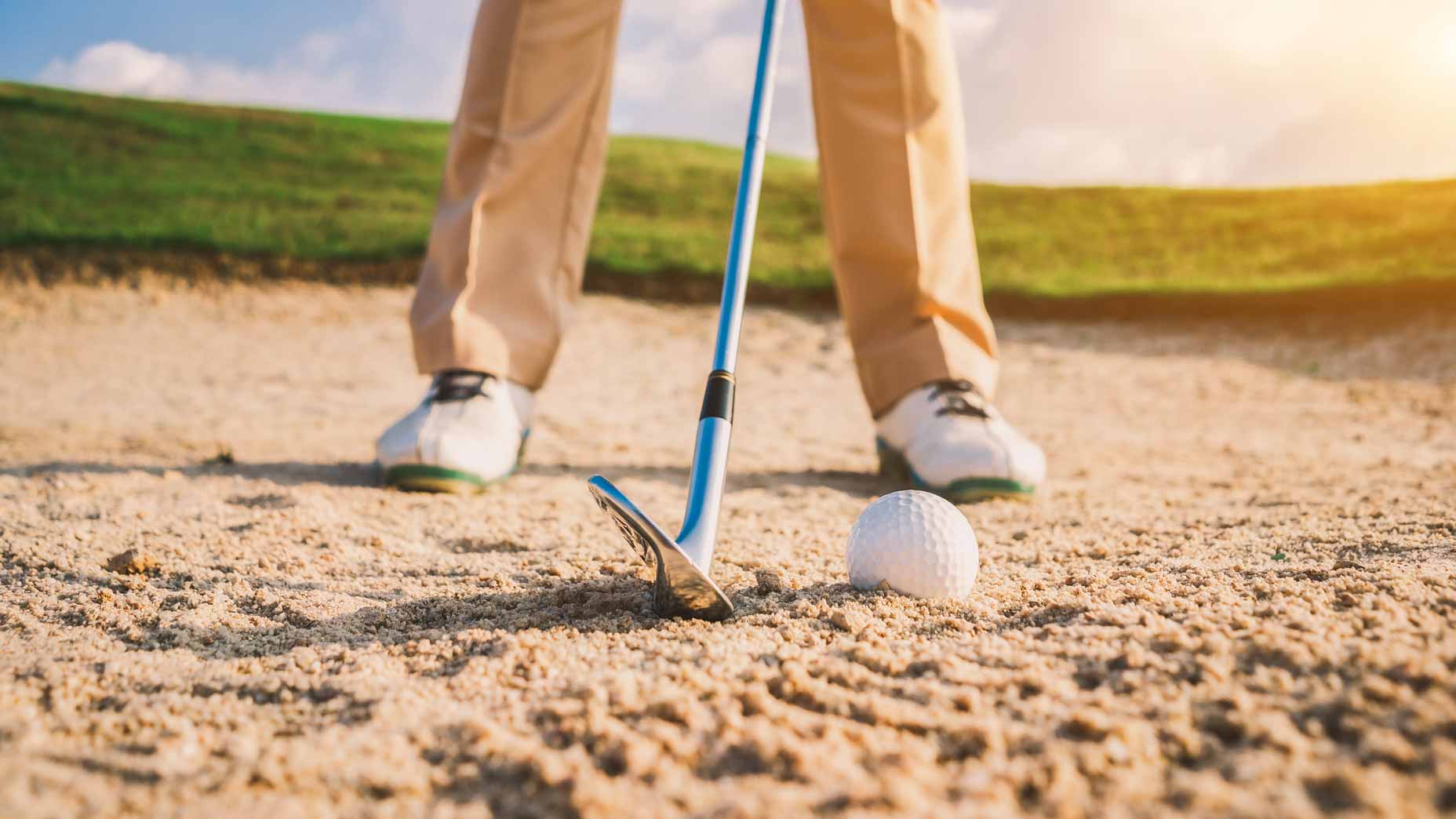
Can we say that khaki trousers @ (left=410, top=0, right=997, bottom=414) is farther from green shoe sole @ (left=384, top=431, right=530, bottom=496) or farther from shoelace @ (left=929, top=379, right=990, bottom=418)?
green shoe sole @ (left=384, top=431, right=530, bottom=496)

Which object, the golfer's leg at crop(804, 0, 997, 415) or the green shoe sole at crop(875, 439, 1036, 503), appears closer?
the green shoe sole at crop(875, 439, 1036, 503)

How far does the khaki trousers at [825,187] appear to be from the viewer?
259 cm

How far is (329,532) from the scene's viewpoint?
1.99 m

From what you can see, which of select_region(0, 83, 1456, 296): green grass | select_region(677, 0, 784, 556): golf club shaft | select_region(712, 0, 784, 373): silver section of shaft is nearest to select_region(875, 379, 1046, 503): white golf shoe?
select_region(712, 0, 784, 373): silver section of shaft

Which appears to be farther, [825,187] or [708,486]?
[825,187]

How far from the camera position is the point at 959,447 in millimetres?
2455

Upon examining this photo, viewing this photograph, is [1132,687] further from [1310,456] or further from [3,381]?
[3,381]

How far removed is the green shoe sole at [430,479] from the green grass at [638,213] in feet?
16.8

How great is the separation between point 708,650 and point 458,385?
5.23ft

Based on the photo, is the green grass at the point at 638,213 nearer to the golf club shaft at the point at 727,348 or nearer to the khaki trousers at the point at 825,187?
the khaki trousers at the point at 825,187

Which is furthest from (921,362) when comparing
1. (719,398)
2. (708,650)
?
(708,650)

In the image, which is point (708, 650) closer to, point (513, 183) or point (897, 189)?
point (897, 189)

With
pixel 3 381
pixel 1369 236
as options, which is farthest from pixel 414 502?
pixel 1369 236

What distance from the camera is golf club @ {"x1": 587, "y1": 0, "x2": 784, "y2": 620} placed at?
1.33m
